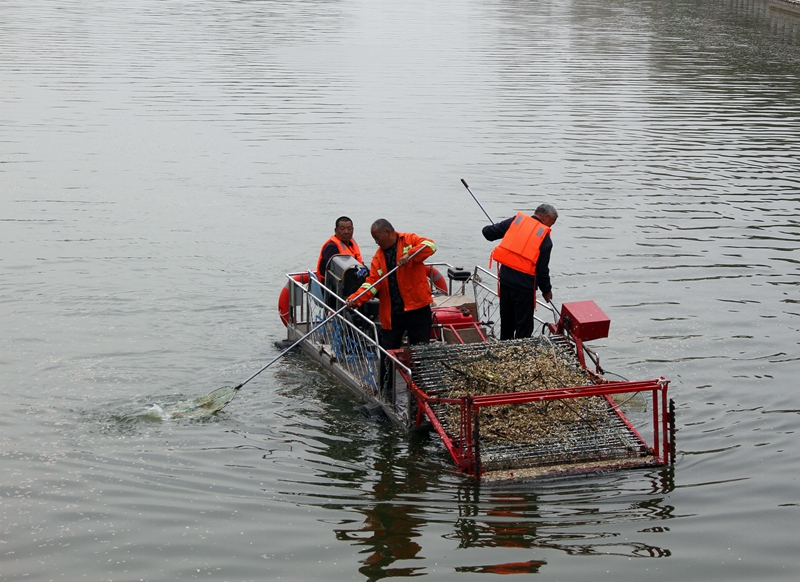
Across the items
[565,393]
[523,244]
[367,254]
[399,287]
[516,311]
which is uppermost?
[523,244]

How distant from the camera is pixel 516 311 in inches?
403

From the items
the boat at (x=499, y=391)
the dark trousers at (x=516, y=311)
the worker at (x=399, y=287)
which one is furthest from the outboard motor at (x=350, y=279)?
the dark trousers at (x=516, y=311)

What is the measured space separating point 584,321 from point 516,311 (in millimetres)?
771

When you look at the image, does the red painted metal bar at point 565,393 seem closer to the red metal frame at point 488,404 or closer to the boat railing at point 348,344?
the red metal frame at point 488,404

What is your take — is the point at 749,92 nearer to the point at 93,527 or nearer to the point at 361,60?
the point at 361,60

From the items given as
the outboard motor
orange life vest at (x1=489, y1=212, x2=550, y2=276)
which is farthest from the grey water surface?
orange life vest at (x1=489, y1=212, x2=550, y2=276)

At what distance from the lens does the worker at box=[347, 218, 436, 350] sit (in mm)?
9617

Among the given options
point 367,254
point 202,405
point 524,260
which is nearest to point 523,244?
point 524,260

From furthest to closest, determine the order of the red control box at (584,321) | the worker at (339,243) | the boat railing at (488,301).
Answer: the boat railing at (488,301) < the worker at (339,243) < the red control box at (584,321)

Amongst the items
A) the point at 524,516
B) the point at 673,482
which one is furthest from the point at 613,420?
the point at 524,516

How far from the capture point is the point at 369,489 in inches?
352

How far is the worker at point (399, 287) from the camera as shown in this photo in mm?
9617

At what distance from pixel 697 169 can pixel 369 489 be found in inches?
578

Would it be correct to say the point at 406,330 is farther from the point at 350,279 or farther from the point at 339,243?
the point at 339,243
